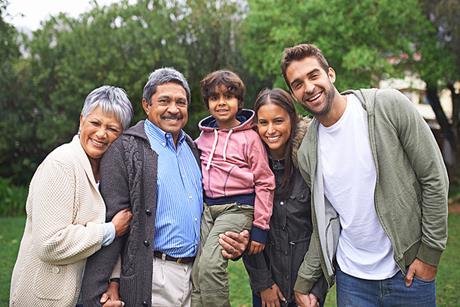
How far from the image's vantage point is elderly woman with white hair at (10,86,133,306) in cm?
292

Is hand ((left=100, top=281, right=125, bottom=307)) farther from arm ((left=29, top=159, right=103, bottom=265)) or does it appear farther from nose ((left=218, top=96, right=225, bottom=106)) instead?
nose ((left=218, top=96, right=225, bottom=106))

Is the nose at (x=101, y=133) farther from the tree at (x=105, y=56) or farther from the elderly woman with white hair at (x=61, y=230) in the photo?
the tree at (x=105, y=56)

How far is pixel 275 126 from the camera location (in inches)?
133

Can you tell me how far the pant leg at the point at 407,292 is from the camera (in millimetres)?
3004

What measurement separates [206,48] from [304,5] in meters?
3.38

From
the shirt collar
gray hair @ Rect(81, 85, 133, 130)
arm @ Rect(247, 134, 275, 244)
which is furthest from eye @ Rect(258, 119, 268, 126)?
gray hair @ Rect(81, 85, 133, 130)

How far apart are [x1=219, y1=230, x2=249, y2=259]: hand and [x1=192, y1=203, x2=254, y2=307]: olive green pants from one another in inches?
1.0

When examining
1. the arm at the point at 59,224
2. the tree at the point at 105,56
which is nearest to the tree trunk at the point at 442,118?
the tree at the point at 105,56

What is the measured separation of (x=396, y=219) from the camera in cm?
294

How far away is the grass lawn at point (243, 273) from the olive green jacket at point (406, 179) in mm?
3785

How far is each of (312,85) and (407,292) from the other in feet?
3.99

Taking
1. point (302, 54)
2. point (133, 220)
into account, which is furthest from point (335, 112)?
point (133, 220)

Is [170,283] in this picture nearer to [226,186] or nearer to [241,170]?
[226,186]

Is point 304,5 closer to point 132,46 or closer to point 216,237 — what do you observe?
point 132,46
